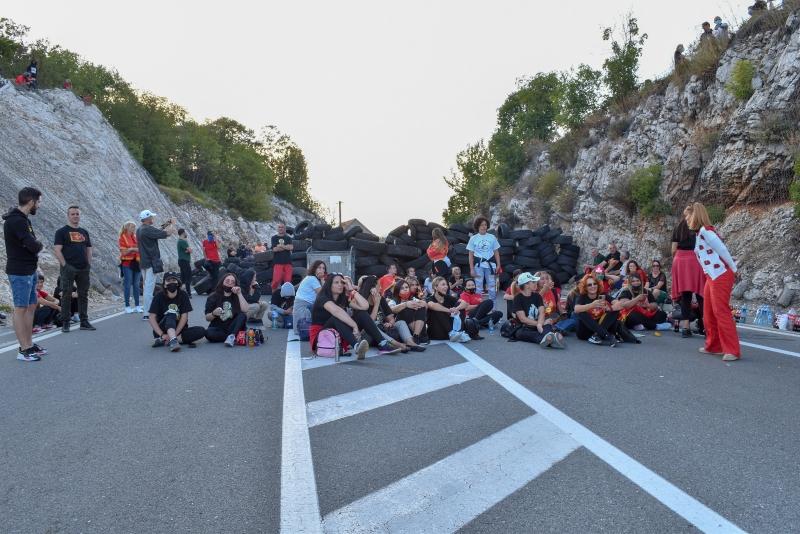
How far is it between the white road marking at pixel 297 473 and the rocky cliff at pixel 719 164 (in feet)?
39.2

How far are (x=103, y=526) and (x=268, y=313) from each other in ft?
30.0

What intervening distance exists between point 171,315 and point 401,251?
12.7 metres

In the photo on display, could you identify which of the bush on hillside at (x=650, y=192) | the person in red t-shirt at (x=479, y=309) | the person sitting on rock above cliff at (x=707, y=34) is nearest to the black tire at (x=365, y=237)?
the bush on hillside at (x=650, y=192)

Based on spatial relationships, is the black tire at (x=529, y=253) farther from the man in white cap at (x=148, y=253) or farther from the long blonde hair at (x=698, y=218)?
the long blonde hair at (x=698, y=218)

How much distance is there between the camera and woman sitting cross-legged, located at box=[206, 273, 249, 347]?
998 cm

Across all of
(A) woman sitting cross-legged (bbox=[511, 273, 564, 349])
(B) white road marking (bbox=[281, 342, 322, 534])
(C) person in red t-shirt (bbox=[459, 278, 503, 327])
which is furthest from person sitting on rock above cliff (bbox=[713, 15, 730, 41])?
(B) white road marking (bbox=[281, 342, 322, 534])

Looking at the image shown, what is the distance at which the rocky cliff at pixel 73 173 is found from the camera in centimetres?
2188

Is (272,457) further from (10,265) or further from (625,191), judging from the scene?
(625,191)

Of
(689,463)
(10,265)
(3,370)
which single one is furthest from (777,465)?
(10,265)

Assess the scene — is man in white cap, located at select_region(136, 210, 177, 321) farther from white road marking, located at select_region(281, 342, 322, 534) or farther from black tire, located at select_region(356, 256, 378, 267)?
black tire, located at select_region(356, 256, 378, 267)

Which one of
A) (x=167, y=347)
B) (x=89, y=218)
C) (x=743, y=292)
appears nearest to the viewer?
(x=167, y=347)

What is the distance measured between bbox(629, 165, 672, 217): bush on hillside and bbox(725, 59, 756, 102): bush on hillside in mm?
3605

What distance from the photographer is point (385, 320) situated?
33.4 ft

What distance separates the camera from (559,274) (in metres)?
25.2
